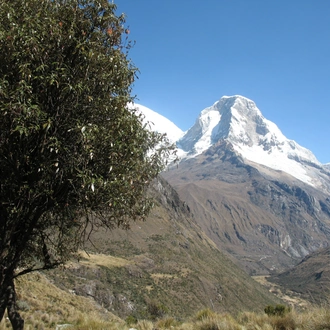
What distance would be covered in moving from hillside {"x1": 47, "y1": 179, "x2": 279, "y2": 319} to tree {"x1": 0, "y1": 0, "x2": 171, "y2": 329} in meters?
39.4

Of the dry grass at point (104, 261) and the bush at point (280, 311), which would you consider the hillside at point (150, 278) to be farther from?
the bush at point (280, 311)

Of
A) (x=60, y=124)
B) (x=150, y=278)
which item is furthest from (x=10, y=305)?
(x=150, y=278)

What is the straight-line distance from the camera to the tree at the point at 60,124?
27.9ft

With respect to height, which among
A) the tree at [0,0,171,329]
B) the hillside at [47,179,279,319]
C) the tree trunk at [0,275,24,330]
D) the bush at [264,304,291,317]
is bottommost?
the hillside at [47,179,279,319]

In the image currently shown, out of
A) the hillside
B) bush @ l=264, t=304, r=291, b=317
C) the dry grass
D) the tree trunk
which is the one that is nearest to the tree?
the tree trunk

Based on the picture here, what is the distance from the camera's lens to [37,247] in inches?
537

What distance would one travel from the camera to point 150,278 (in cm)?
12206

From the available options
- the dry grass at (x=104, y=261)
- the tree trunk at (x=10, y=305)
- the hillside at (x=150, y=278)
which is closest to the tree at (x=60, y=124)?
the tree trunk at (x=10, y=305)

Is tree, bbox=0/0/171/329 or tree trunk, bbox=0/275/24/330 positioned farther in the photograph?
tree trunk, bbox=0/275/24/330

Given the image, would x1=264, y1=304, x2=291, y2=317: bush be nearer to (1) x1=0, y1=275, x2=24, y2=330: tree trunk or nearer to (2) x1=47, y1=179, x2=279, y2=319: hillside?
(1) x1=0, y1=275, x2=24, y2=330: tree trunk

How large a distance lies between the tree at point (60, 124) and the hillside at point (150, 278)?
1550 inches

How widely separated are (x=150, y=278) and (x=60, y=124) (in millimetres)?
122102

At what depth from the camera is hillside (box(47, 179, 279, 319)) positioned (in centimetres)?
8388

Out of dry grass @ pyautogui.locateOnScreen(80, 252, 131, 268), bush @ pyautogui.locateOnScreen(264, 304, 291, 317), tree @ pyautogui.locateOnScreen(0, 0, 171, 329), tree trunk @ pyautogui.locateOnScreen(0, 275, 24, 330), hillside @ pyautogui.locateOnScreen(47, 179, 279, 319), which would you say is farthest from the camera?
dry grass @ pyautogui.locateOnScreen(80, 252, 131, 268)
